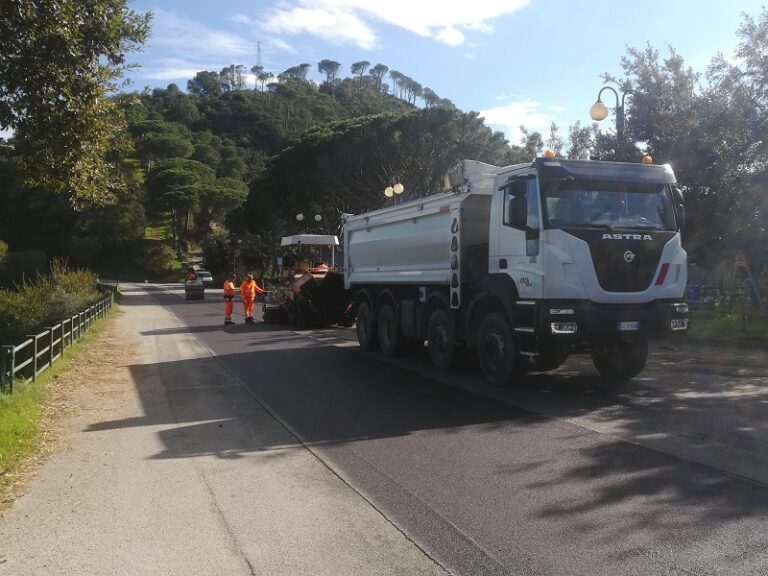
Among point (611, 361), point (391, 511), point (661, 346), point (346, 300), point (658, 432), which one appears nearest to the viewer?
→ point (391, 511)

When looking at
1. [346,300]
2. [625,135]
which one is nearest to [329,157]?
[346,300]

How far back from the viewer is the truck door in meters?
9.28

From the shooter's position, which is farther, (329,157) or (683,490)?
(329,157)

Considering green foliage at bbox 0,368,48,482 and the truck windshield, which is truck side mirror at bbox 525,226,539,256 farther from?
green foliage at bbox 0,368,48,482

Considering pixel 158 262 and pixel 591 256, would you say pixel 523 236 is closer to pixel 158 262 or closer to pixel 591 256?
pixel 591 256

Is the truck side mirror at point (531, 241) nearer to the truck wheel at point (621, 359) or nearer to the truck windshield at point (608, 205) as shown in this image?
the truck windshield at point (608, 205)

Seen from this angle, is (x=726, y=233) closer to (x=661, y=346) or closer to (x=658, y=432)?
(x=661, y=346)

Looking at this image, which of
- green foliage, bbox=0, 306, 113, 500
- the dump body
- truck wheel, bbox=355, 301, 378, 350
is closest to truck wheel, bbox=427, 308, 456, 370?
the dump body

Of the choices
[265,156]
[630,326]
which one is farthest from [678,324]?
[265,156]

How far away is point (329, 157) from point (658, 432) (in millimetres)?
36842

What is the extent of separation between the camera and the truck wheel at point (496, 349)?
977 centimetres

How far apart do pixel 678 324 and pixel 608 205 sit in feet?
6.22

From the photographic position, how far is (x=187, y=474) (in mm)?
6273

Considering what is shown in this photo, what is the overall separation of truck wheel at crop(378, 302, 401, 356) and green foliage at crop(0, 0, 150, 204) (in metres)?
5.89
